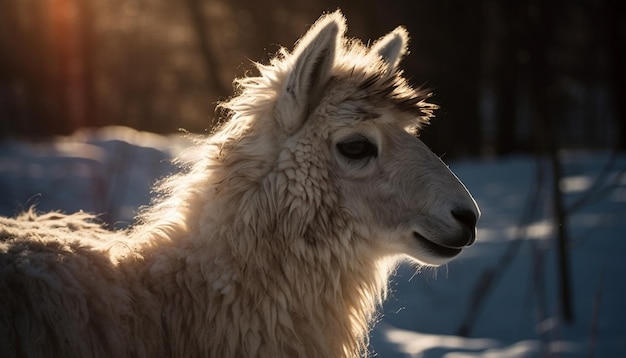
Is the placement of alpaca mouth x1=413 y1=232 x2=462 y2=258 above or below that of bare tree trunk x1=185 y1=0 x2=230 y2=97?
below

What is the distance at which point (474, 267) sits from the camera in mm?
8188

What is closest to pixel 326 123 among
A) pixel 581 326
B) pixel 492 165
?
pixel 581 326

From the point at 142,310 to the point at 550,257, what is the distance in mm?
6723

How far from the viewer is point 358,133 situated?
3398 millimetres

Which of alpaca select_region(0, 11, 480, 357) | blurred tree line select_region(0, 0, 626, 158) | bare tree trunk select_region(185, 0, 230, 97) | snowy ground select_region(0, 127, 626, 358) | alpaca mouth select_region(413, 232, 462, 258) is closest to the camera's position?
alpaca select_region(0, 11, 480, 357)

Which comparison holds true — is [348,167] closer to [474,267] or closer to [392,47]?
[392,47]

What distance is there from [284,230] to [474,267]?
5.44m

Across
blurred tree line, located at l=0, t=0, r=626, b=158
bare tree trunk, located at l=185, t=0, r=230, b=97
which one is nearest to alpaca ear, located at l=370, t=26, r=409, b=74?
blurred tree line, located at l=0, t=0, r=626, b=158

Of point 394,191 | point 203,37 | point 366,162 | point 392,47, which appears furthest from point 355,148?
point 203,37

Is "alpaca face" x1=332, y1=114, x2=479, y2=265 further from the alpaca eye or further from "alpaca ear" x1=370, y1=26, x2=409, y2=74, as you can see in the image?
"alpaca ear" x1=370, y1=26, x2=409, y2=74

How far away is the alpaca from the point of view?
3.04 m

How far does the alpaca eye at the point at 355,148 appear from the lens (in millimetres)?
3400

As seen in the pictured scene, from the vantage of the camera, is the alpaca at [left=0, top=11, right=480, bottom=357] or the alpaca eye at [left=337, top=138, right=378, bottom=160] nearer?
the alpaca at [left=0, top=11, right=480, bottom=357]

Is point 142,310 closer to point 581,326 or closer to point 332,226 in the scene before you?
point 332,226
